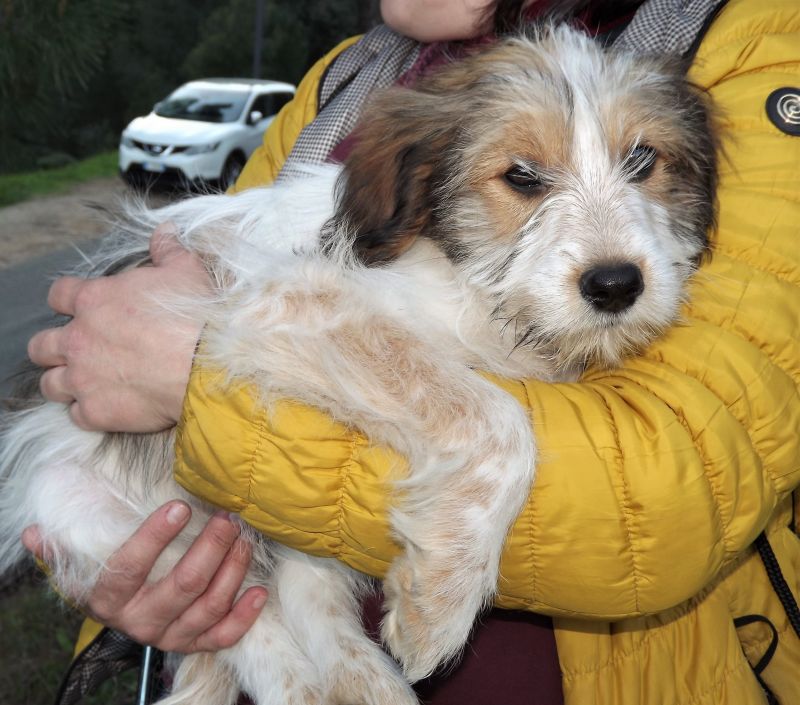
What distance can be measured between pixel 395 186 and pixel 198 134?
42.4ft

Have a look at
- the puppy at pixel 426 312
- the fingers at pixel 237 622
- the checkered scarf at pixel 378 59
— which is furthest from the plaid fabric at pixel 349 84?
the fingers at pixel 237 622

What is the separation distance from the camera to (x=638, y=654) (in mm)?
1858

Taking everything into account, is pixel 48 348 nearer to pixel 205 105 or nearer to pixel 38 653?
pixel 38 653

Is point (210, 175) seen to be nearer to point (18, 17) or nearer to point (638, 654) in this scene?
point (18, 17)

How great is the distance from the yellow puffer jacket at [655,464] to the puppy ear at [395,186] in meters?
0.44

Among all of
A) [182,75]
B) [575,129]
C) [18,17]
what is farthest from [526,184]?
[182,75]

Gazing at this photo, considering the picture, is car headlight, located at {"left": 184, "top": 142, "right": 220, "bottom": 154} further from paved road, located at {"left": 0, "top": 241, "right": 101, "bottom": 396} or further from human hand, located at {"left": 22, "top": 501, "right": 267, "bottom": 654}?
human hand, located at {"left": 22, "top": 501, "right": 267, "bottom": 654}

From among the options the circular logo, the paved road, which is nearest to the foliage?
the paved road

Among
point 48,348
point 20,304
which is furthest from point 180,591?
point 20,304

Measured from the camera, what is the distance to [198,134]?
14.2 meters

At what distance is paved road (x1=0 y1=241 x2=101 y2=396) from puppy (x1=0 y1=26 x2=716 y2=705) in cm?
299

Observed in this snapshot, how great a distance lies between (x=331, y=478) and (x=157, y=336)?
0.54 m

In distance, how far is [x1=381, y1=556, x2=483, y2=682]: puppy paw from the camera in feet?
5.40

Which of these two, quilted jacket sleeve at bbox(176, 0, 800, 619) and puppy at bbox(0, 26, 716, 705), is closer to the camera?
quilted jacket sleeve at bbox(176, 0, 800, 619)
